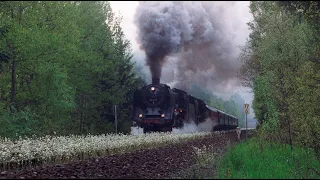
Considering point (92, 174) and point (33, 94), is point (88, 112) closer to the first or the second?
point (33, 94)

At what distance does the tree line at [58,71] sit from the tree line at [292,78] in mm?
10270

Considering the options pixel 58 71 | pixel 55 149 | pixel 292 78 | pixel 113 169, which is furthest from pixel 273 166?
pixel 58 71

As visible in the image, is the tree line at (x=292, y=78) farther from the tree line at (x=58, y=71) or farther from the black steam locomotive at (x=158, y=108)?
the tree line at (x=58, y=71)

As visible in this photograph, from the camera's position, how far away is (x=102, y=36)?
38.3 meters

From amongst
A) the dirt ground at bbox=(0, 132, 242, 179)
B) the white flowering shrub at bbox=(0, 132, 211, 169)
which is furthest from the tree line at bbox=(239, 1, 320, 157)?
the white flowering shrub at bbox=(0, 132, 211, 169)

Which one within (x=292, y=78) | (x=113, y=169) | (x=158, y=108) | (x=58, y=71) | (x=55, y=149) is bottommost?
(x=113, y=169)

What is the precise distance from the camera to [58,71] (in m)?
27.0

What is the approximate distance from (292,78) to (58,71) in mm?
14792

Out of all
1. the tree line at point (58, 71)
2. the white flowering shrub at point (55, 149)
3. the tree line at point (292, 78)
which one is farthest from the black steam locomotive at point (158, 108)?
the white flowering shrub at point (55, 149)

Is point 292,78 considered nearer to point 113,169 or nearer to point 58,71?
point 113,169

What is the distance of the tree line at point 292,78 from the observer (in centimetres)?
1510

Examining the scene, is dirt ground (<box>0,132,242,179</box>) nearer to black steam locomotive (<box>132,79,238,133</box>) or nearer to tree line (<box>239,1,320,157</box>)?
tree line (<box>239,1,320,157</box>)

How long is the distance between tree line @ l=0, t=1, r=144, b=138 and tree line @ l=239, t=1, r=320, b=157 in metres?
10.3

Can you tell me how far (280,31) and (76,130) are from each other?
1799cm
